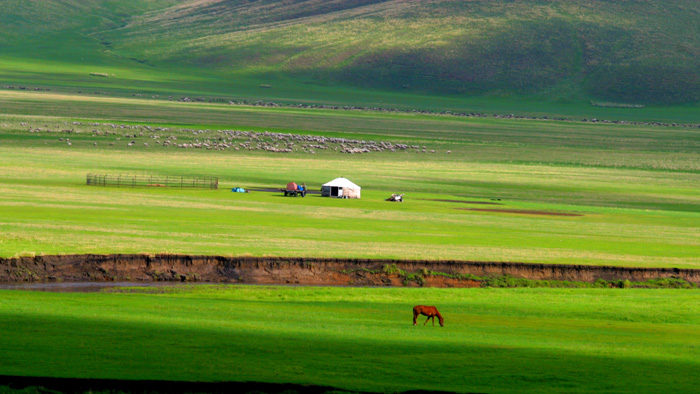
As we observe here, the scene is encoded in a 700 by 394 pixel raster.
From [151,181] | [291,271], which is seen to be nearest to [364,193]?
[151,181]

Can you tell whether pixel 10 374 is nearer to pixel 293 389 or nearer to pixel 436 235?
pixel 293 389

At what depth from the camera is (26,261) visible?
35.8 m

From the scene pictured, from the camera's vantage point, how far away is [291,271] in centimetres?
3894

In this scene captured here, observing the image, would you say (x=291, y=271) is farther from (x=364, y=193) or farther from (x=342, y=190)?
(x=364, y=193)

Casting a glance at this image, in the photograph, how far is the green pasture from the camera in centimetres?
1964

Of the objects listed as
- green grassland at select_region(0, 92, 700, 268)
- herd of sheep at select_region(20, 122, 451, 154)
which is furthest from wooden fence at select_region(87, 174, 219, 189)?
herd of sheep at select_region(20, 122, 451, 154)

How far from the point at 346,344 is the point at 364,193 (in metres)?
53.0

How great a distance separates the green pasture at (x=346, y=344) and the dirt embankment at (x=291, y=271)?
579 centimetres

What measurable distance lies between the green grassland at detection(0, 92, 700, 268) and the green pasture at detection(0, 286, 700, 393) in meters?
11.0

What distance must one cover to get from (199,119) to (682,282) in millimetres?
119199

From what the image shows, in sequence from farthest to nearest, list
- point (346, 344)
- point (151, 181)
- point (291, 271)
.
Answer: point (151, 181), point (291, 271), point (346, 344)

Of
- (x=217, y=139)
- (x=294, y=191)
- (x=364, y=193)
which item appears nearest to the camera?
(x=294, y=191)

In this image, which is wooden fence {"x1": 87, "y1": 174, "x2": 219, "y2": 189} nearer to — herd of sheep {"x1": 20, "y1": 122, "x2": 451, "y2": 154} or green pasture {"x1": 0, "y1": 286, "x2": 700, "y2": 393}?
herd of sheep {"x1": 20, "y1": 122, "x2": 451, "y2": 154}

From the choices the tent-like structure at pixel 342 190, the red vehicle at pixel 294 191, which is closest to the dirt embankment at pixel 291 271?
the red vehicle at pixel 294 191
